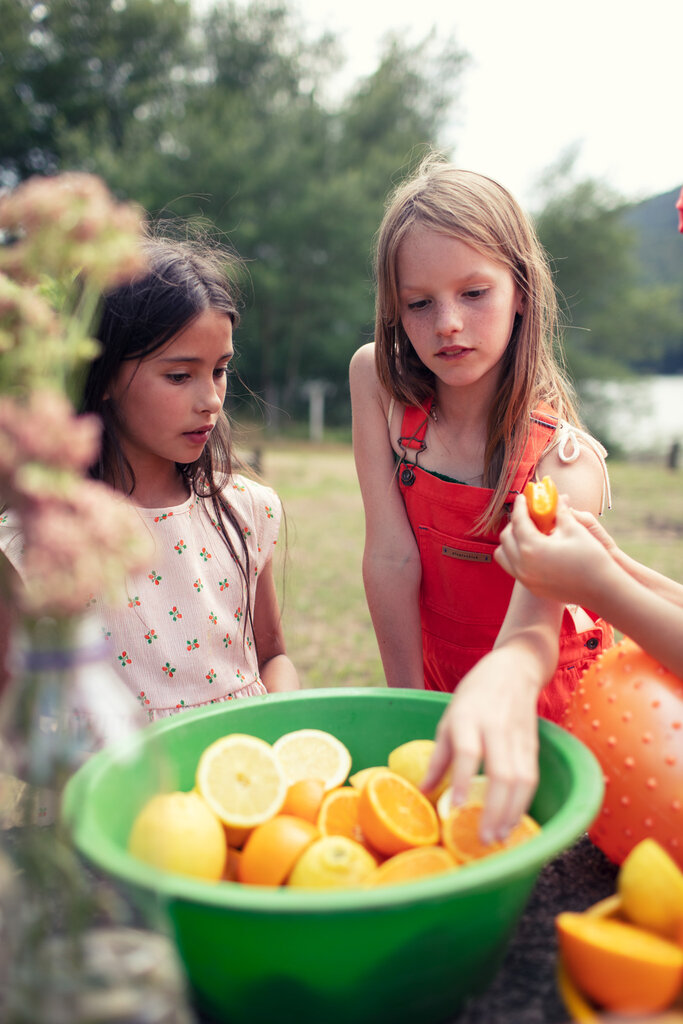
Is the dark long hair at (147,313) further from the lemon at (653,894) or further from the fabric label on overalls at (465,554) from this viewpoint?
the lemon at (653,894)

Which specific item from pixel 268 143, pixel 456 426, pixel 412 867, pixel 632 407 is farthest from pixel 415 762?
pixel 632 407

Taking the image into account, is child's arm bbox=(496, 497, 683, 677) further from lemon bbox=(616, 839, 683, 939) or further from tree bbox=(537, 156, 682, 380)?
tree bbox=(537, 156, 682, 380)

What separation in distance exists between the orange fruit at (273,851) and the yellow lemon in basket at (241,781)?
0.16 feet

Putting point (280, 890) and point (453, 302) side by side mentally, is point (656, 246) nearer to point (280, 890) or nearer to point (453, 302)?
point (453, 302)

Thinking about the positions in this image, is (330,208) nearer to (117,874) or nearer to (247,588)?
(247,588)

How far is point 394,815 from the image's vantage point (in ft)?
2.85

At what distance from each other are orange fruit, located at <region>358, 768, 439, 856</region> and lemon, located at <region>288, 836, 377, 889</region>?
0.04m

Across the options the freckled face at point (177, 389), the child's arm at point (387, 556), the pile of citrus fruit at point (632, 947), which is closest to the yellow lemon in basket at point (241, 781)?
the pile of citrus fruit at point (632, 947)

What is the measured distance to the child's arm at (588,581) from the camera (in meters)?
0.94

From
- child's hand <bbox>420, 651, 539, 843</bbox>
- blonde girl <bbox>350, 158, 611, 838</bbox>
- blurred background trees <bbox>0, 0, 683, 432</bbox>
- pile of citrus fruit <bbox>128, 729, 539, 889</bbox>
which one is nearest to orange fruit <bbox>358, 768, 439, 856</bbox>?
pile of citrus fruit <bbox>128, 729, 539, 889</bbox>

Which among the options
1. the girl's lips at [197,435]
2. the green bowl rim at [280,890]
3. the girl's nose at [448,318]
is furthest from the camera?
the girl's lips at [197,435]

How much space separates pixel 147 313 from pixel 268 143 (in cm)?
1982

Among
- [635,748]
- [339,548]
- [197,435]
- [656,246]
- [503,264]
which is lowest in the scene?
[339,548]

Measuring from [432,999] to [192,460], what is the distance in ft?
4.08
